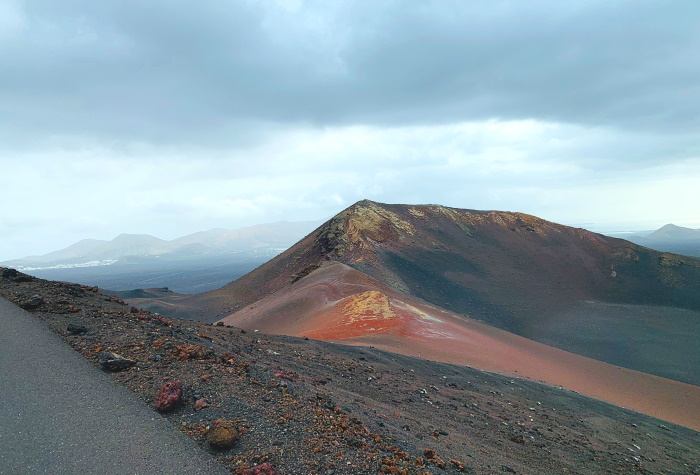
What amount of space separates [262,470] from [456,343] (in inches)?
622

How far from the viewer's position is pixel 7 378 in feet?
17.3

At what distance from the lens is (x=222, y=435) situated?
4074 mm

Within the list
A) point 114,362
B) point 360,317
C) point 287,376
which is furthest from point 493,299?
point 114,362

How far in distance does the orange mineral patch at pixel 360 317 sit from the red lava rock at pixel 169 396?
12.5 metres

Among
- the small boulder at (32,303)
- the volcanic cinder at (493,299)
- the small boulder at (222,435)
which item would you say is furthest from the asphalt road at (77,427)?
the volcanic cinder at (493,299)

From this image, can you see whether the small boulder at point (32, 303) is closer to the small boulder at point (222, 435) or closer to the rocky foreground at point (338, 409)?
the rocky foreground at point (338, 409)

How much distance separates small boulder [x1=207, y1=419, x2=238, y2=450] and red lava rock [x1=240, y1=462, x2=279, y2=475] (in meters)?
0.51

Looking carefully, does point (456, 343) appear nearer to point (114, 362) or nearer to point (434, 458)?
point (434, 458)

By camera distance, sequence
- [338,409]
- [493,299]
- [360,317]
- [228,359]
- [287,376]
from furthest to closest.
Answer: [493,299], [360,317], [287,376], [228,359], [338,409]

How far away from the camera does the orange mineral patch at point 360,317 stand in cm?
1812

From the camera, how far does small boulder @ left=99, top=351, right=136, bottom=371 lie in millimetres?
5555

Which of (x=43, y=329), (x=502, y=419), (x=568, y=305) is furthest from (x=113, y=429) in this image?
(x=568, y=305)

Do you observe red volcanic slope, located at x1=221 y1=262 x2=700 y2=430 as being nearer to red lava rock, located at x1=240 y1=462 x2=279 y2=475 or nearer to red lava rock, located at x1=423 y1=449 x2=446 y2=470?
red lava rock, located at x1=423 y1=449 x2=446 y2=470

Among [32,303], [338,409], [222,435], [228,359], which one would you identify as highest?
[32,303]
